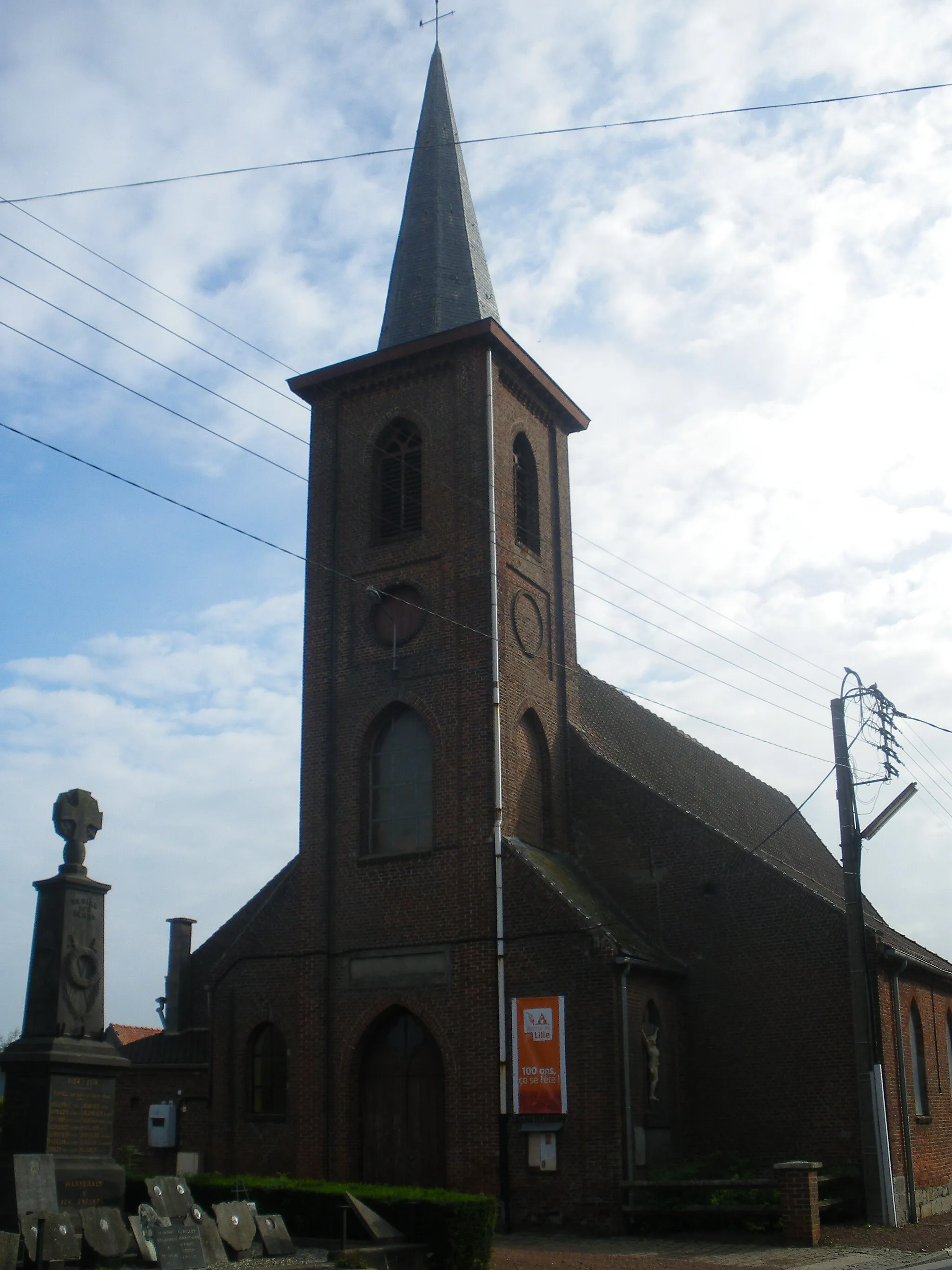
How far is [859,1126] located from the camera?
2055 cm

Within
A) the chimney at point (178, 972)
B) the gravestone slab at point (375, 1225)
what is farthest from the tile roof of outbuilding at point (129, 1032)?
the gravestone slab at point (375, 1225)

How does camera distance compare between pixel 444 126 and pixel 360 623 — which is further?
pixel 444 126

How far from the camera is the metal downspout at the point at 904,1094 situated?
70.8ft

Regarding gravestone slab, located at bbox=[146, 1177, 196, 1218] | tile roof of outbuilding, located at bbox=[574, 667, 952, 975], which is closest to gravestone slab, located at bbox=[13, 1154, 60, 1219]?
gravestone slab, located at bbox=[146, 1177, 196, 1218]

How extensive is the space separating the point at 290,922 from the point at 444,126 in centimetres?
1754

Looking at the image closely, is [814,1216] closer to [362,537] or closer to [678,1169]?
[678,1169]

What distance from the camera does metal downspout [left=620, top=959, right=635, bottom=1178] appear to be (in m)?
20.0

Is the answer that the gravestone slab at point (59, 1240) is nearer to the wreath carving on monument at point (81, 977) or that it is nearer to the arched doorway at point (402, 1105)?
the wreath carving on monument at point (81, 977)

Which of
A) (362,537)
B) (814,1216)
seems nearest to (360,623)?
(362,537)

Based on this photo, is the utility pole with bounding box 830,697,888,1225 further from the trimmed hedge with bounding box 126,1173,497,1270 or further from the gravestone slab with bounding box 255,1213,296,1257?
the gravestone slab with bounding box 255,1213,296,1257

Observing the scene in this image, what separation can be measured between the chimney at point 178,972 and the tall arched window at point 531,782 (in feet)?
32.4

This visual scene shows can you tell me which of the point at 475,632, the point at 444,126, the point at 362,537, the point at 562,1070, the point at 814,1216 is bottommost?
the point at 814,1216

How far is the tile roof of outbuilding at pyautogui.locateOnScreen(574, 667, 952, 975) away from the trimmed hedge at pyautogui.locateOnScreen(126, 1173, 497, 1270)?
33.0 ft

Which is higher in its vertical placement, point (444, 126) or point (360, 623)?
point (444, 126)
